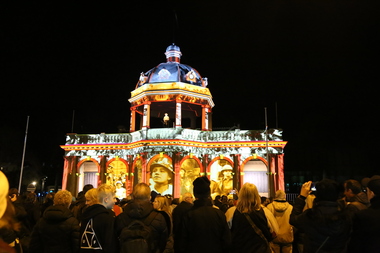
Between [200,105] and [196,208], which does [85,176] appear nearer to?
[200,105]

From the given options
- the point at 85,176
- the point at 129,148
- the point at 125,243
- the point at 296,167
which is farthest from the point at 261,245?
the point at 296,167

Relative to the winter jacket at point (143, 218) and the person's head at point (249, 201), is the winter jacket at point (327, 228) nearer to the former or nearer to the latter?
the person's head at point (249, 201)

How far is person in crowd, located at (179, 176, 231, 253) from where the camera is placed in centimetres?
492

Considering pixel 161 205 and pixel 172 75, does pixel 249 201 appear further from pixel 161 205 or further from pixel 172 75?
pixel 172 75

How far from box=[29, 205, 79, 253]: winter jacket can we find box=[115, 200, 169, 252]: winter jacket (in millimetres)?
822

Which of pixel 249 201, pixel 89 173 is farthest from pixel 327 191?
pixel 89 173

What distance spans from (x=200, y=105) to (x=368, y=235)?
1019 inches

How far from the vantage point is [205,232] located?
4930mm

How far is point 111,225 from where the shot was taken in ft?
16.4

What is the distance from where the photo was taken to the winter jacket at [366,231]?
4699 mm

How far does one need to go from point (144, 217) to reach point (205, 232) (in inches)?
37.8

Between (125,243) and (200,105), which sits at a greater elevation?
(200,105)

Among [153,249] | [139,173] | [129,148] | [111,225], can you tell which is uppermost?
[129,148]

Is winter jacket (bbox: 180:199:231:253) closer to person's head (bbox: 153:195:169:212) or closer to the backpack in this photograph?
the backpack
